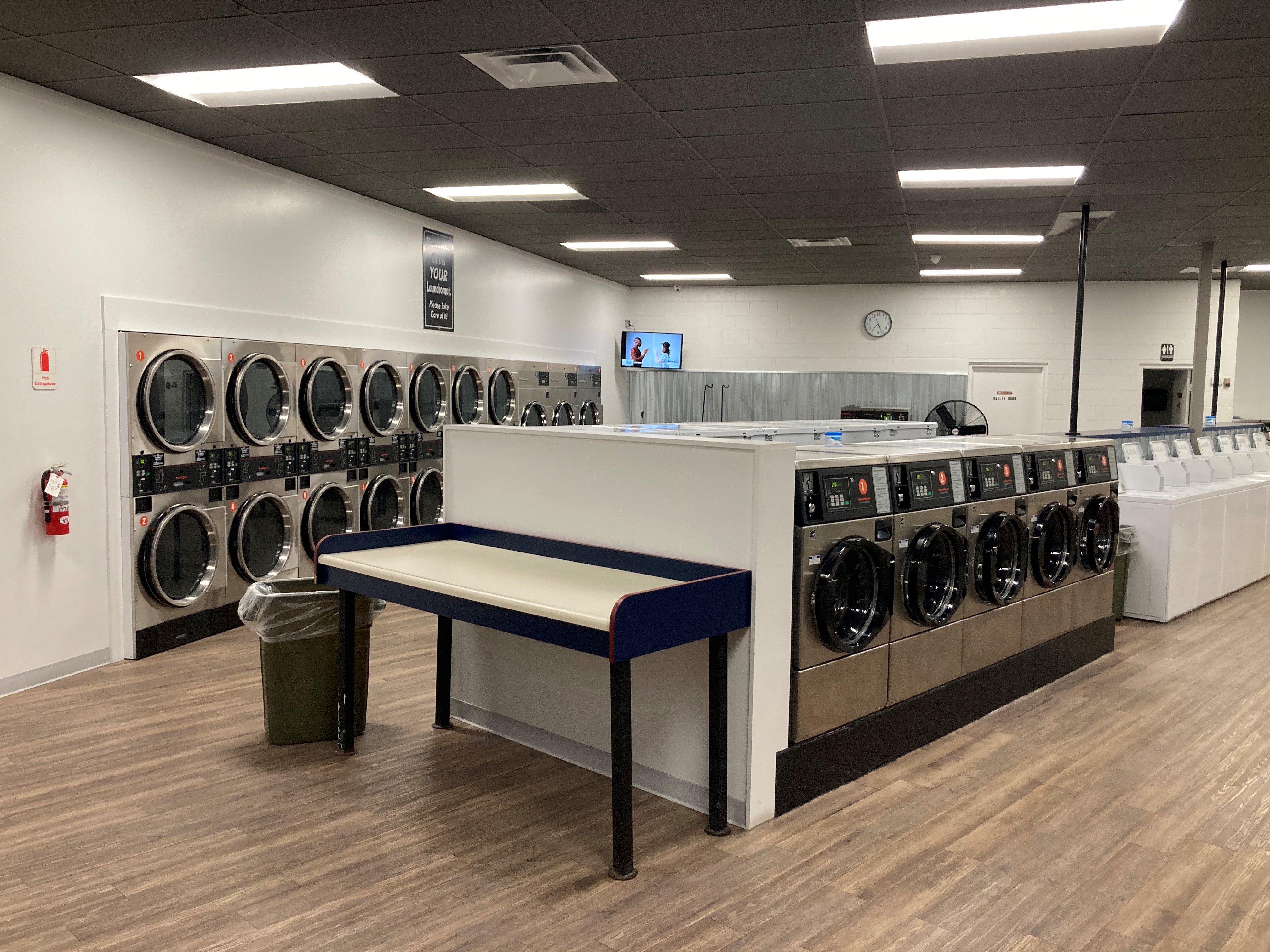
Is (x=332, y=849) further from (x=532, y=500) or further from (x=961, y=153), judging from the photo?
(x=961, y=153)

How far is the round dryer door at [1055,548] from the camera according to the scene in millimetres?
4775

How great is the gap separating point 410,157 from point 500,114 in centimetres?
115

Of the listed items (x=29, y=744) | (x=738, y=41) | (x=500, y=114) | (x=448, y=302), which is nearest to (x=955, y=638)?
(x=738, y=41)

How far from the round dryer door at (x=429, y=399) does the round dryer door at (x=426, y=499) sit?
39 centimetres

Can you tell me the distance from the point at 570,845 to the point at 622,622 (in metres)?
0.92

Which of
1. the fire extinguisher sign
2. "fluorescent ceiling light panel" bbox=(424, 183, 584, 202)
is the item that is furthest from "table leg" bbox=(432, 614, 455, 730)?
"fluorescent ceiling light panel" bbox=(424, 183, 584, 202)

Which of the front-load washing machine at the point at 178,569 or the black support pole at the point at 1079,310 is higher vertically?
the black support pole at the point at 1079,310

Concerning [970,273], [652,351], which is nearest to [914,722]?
[970,273]

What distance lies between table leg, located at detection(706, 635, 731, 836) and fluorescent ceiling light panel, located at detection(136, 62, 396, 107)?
319 centimetres

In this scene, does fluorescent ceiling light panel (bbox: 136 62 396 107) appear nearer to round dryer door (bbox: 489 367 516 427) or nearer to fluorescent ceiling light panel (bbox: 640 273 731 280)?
round dryer door (bbox: 489 367 516 427)

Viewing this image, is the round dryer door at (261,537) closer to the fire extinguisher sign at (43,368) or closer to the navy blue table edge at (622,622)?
the fire extinguisher sign at (43,368)

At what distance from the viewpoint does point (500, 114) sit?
193 inches

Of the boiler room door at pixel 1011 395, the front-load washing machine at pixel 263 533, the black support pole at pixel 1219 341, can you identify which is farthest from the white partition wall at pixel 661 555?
the black support pole at pixel 1219 341

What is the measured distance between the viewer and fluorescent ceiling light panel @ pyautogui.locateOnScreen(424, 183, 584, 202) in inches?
262
